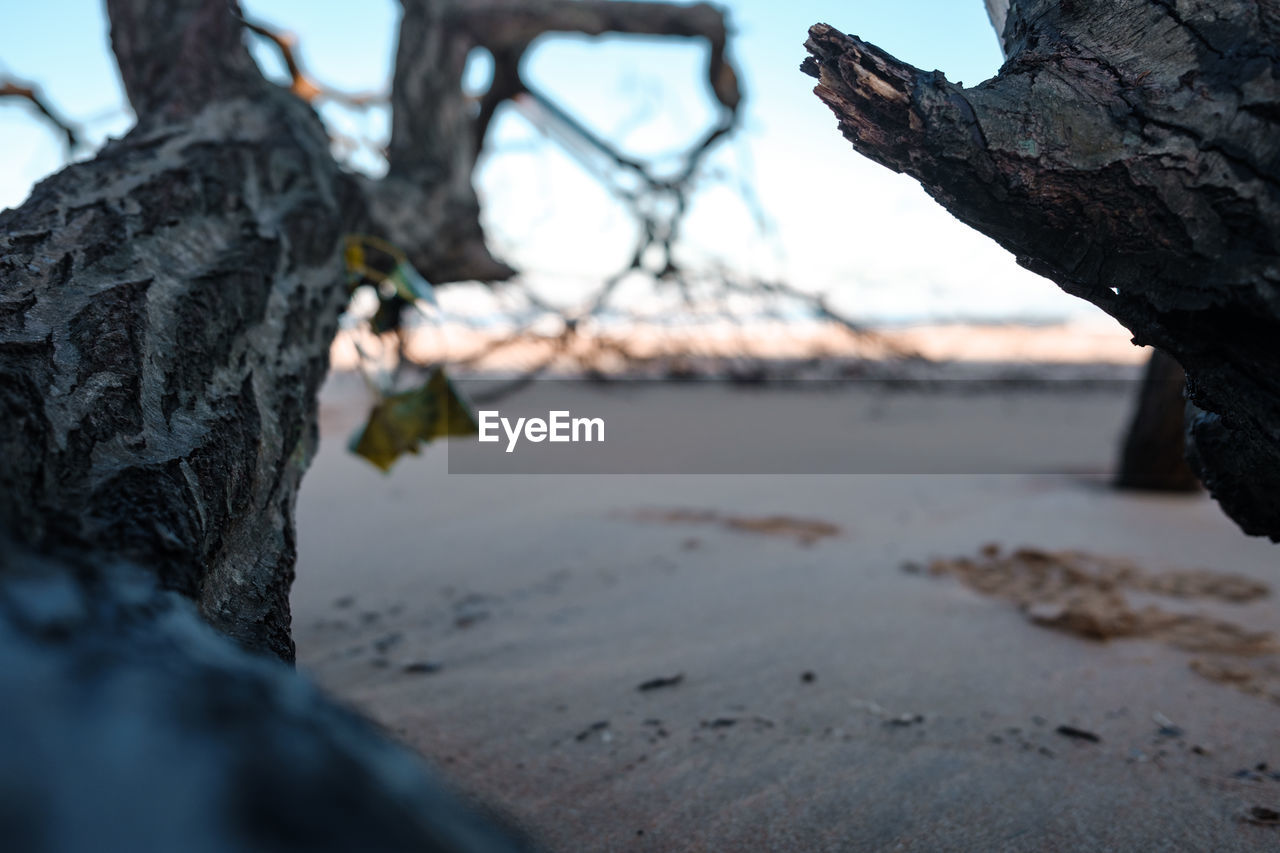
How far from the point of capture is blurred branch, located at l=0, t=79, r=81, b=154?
3816 millimetres

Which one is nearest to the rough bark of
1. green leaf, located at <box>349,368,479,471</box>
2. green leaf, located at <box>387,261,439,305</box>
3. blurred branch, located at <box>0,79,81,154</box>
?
green leaf, located at <box>387,261,439,305</box>

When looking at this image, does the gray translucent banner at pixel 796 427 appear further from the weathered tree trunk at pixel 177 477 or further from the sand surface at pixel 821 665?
the weathered tree trunk at pixel 177 477

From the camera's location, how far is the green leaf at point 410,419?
2203 millimetres

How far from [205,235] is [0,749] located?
4.00ft

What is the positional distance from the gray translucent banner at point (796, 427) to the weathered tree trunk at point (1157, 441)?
3.10 ft

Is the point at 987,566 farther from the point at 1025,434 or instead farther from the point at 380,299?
the point at 1025,434

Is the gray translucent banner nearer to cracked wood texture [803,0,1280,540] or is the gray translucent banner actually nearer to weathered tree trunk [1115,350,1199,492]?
weathered tree trunk [1115,350,1199,492]

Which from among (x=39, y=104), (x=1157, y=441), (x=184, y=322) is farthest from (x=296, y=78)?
(x=1157, y=441)

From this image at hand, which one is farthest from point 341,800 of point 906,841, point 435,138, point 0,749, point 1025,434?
point 1025,434

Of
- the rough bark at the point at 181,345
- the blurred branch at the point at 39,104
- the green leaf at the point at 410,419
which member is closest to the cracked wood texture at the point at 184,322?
the rough bark at the point at 181,345

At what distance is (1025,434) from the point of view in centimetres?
684

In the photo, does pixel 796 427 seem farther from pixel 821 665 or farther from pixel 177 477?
pixel 177 477

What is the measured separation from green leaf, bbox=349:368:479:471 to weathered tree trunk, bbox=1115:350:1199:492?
3.37 metres

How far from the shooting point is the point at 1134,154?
957mm
